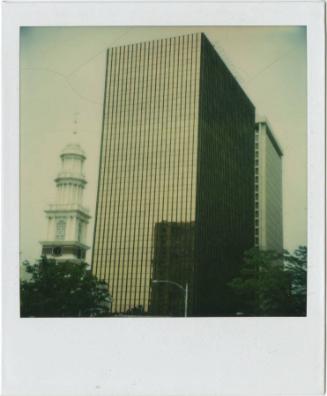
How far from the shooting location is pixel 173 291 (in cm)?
5738

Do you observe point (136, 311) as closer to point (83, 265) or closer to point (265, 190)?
point (83, 265)

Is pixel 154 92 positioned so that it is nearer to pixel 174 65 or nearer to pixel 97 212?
pixel 174 65

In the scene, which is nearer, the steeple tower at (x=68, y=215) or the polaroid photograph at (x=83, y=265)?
the polaroid photograph at (x=83, y=265)

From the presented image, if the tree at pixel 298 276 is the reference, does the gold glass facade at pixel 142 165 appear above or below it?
above

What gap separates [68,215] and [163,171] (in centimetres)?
1997

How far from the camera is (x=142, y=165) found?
213ft

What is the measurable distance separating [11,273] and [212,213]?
4779 centimetres

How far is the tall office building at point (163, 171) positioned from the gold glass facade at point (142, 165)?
0.10 m

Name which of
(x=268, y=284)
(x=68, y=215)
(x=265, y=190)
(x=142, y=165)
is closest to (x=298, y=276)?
(x=268, y=284)

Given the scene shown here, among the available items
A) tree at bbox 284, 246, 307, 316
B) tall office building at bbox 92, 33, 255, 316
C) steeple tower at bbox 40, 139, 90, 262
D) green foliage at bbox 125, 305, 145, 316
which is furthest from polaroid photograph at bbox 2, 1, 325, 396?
tall office building at bbox 92, 33, 255, 316

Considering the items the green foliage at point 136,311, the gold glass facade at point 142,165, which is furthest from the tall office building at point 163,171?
the green foliage at point 136,311

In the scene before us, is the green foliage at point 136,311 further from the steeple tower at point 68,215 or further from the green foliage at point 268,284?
the green foliage at point 268,284

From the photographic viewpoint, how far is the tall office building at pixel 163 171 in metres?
59.8
